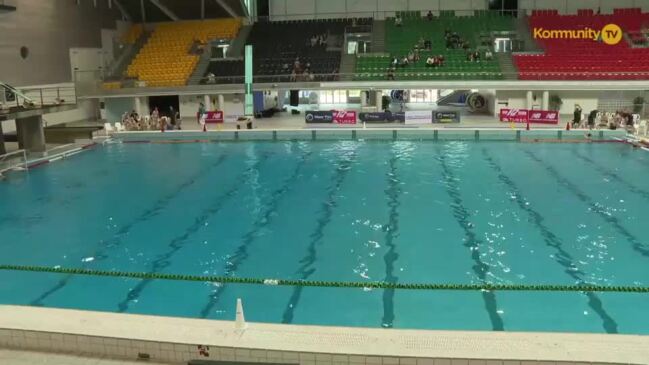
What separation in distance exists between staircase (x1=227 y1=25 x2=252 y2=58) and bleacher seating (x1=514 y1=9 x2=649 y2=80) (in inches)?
516

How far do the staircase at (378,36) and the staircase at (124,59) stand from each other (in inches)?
469

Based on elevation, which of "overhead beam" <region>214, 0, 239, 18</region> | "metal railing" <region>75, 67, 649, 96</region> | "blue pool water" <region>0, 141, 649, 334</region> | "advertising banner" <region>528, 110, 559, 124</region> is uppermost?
"overhead beam" <region>214, 0, 239, 18</region>

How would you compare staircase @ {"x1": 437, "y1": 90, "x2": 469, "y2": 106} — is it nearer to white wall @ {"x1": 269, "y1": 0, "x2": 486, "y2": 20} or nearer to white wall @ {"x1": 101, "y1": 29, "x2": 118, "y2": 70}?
white wall @ {"x1": 269, "y1": 0, "x2": 486, "y2": 20}

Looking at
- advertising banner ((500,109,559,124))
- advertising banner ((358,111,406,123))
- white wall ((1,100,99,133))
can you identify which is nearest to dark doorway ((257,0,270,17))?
white wall ((1,100,99,133))

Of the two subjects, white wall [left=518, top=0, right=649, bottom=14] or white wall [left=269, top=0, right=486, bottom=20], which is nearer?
white wall [left=518, top=0, right=649, bottom=14]

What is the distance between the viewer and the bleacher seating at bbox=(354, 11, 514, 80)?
23152 millimetres

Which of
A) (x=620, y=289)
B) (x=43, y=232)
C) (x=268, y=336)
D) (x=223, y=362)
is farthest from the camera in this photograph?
(x=43, y=232)

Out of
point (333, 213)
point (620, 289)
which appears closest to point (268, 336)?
point (620, 289)

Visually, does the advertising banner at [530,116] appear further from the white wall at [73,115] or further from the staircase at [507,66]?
the white wall at [73,115]

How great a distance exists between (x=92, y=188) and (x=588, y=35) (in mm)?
23379

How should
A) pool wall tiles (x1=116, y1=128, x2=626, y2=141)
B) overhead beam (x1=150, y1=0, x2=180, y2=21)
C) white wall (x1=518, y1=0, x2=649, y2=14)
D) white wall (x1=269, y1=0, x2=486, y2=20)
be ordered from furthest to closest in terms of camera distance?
white wall (x1=269, y1=0, x2=486, y2=20) → overhead beam (x1=150, y1=0, x2=180, y2=21) → white wall (x1=518, y1=0, x2=649, y2=14) → pool wall tiles (x1=116, y1=128, x2=626, y2=141)

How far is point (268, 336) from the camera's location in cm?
380

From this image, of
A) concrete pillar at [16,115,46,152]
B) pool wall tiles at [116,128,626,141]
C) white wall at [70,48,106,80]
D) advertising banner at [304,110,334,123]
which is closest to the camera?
concrete pillar at [16,115,46,152]

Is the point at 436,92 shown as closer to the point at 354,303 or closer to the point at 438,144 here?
the point at 438,144
